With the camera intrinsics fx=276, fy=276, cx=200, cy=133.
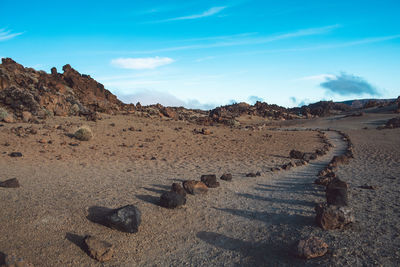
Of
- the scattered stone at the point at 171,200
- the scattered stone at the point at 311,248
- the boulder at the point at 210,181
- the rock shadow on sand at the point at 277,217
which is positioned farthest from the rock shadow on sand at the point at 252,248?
the boulder at the point at 210,181

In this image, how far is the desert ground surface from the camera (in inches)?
180

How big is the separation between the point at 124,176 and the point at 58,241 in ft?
14.4

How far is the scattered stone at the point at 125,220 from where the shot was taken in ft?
17.3

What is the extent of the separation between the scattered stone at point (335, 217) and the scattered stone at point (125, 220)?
350 cm

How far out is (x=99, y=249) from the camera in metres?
4.57

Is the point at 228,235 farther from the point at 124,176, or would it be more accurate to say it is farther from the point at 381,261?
the point at 124,176

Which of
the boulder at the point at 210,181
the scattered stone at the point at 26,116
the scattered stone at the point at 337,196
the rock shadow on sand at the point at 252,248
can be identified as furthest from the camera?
the scattered stone at the point at 26,116

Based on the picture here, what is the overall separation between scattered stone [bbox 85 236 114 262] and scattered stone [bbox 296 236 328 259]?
10.0ft

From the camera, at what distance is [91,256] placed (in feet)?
15.0

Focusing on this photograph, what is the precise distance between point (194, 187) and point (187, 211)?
1115 mm

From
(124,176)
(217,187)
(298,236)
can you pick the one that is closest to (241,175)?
(217,187)

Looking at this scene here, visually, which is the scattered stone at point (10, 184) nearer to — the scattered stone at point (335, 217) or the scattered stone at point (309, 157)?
the scattered stone at point (335, 217)

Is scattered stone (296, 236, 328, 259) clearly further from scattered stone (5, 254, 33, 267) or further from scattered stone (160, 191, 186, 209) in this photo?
scattered stone (5, 254, 33, 267)

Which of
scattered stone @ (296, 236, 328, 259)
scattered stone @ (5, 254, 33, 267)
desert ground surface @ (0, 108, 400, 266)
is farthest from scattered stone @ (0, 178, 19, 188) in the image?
scattered stone @ (296, 236, 328, 259)
